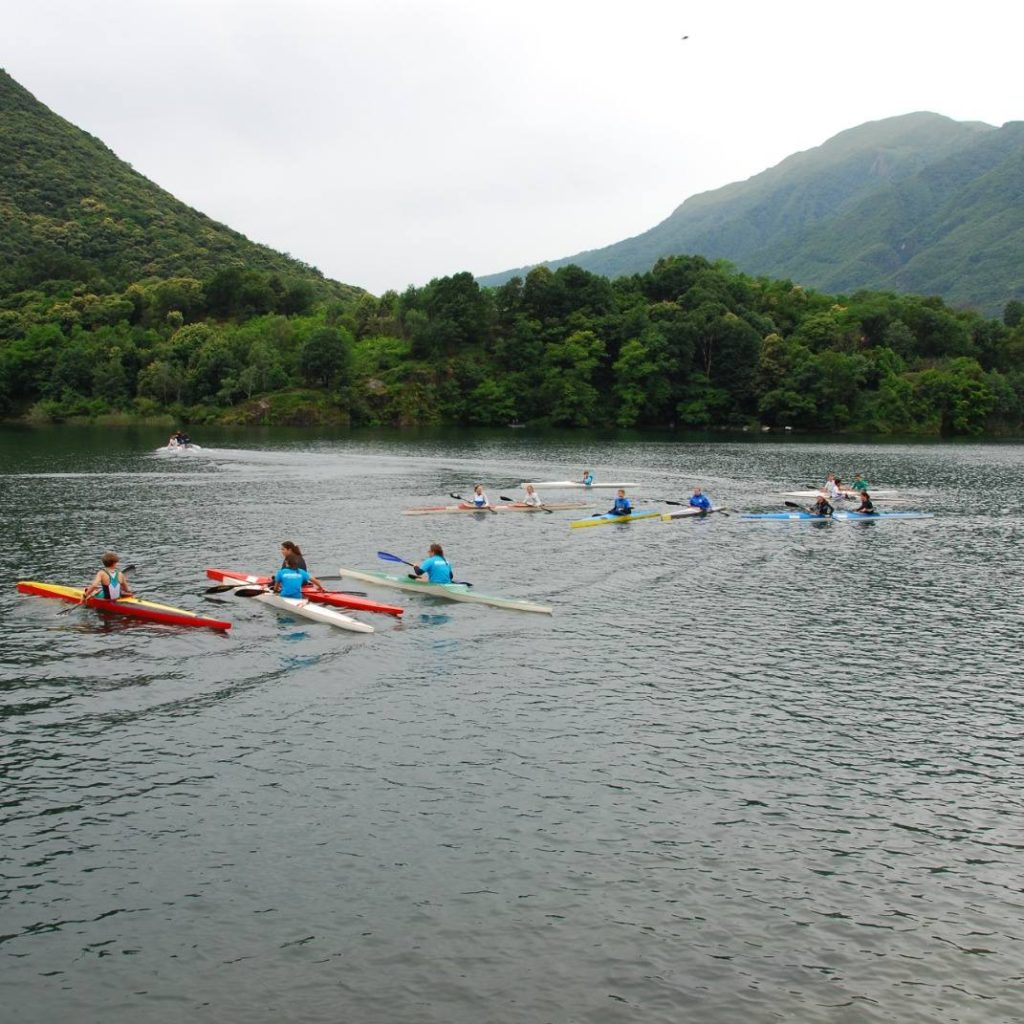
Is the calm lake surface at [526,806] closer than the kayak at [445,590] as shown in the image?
Yes

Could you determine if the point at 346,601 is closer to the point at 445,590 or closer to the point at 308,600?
the point at 308,600

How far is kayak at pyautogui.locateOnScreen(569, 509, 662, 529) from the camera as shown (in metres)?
52.0

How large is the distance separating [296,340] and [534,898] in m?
156

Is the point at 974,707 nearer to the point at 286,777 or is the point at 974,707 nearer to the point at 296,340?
the point at 286,777

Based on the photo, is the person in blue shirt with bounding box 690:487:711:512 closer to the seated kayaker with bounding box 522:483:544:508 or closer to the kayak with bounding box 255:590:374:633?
the seated kayaker with bounding box 522:483:544:508

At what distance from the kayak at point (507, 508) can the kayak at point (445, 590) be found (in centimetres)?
1977

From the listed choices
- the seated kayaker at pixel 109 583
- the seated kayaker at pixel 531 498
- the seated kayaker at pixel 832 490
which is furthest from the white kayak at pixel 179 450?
the seated kayaker at pixel 109 583

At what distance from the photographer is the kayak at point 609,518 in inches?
2048

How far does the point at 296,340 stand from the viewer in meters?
161

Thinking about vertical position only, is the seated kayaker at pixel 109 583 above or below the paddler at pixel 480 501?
below

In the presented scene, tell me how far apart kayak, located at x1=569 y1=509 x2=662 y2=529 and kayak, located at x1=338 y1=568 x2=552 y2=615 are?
1848 cm

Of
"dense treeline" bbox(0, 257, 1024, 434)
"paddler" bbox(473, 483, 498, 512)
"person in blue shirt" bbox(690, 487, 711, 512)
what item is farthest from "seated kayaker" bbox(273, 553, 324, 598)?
"dense treeline" bbox(0, 257, 1024, 434)

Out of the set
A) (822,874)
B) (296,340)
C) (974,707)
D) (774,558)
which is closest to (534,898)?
(822,874)

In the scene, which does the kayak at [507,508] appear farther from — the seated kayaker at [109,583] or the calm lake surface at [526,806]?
the seated kayaker at [109,583]
